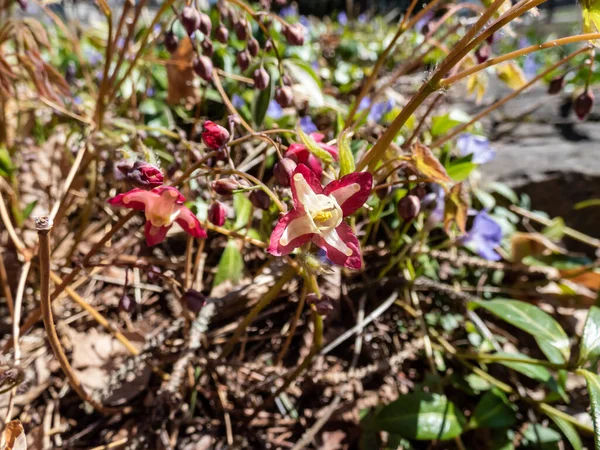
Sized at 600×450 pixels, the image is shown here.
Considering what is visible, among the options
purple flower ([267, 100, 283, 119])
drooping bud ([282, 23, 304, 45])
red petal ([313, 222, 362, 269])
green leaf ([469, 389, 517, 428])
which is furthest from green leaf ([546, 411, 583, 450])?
purple flower ([267, 100, 283, 119])

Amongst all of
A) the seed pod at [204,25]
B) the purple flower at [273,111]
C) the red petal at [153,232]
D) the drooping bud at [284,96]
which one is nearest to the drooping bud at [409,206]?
the drooping bud at [284,96]

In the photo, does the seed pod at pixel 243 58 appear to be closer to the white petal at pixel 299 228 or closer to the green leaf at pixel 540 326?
the white petal at pixel 299 228

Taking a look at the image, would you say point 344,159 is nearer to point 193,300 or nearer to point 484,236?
point 193,300

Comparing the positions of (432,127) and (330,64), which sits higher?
(330,64)

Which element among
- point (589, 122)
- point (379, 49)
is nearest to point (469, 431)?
point (589, 122)

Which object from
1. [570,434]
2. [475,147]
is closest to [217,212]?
[570,434]

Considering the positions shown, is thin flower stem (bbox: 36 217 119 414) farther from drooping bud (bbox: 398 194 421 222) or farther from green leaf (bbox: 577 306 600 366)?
green leaf (bbox: 577 306 600 366)

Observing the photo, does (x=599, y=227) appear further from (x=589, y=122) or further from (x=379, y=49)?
(x=379, y=49)
